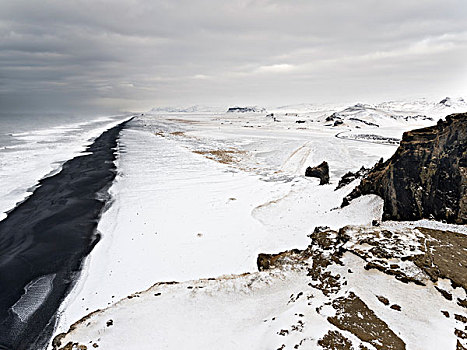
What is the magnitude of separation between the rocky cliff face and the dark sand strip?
1391cm

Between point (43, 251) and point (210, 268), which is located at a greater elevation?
point (210, 268)

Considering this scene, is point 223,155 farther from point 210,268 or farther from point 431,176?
point 431,176

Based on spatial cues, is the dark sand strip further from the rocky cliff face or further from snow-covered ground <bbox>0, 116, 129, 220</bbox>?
the rocky cliff face

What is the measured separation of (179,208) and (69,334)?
11.1 metres

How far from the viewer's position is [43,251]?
1405cm

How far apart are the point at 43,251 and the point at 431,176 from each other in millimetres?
18114

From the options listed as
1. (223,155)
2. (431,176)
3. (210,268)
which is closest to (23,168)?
(223,155)

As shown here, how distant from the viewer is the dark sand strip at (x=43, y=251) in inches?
374

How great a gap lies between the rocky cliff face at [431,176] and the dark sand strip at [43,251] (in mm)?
13910

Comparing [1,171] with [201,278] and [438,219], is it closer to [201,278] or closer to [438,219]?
[201,278]

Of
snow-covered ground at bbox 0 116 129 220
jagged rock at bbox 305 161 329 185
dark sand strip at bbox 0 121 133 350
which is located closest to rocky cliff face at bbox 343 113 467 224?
jagged rock at bbox 305 161 329 185

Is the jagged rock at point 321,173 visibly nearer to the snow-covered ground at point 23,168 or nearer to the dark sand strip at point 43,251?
the dark sand strip at point 43,251

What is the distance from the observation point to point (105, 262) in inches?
500

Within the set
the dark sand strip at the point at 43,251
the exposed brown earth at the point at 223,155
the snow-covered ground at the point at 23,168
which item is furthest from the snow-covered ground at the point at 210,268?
the exposed brown earth at the point at 223,155
